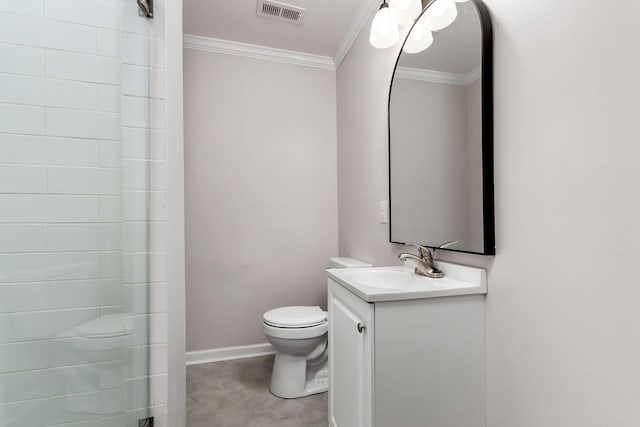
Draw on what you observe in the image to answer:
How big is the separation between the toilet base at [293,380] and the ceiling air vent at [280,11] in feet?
7.28

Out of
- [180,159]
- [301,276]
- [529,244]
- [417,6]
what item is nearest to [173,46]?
[180,159]

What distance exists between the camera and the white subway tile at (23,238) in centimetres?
85

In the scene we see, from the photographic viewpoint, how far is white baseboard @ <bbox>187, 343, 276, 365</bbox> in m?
2.29

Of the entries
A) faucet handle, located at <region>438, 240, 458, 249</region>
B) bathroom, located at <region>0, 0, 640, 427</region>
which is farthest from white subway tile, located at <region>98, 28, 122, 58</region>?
faucet handle, located at <region>438, 240, 458, 249</region>

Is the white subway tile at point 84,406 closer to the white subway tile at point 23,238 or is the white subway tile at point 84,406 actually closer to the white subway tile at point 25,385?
the white subway tile at point 25,385

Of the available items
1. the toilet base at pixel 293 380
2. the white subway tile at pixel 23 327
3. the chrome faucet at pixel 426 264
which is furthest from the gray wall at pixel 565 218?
the white subway tile at pixel 23 327

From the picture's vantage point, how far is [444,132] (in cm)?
129

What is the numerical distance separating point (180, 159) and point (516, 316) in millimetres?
1305

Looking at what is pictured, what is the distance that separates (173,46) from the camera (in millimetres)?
1179

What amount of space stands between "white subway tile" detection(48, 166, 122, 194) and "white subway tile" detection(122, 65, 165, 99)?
30cm

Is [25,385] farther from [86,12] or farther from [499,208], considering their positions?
[499,208]

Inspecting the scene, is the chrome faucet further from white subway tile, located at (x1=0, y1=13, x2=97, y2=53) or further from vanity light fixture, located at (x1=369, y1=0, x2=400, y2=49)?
white subway tile, located at (x1=0, y1=13, x2=97, y2=53)

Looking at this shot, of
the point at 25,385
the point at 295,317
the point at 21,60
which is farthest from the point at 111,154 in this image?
the point at 295,317

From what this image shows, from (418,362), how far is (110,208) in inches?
45.1
